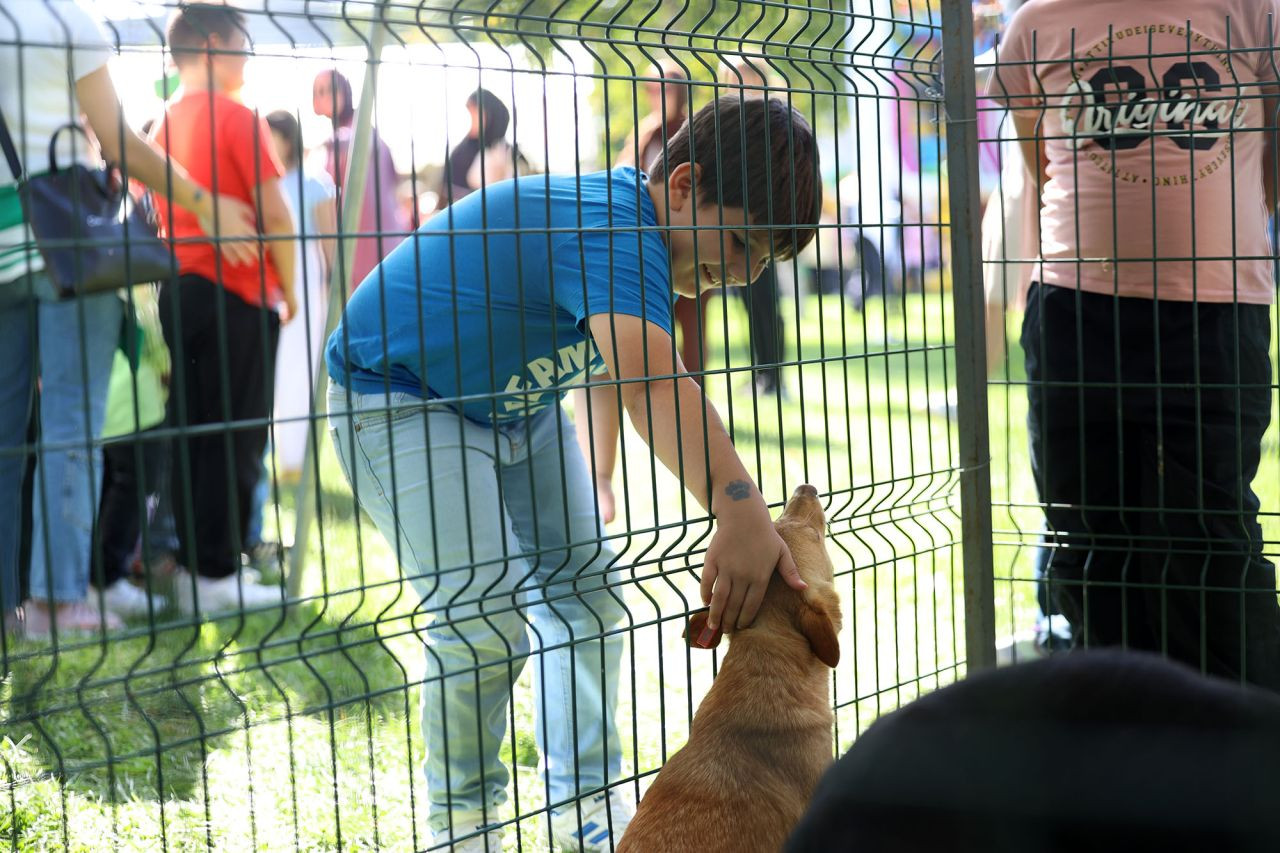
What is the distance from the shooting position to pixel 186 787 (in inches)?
134

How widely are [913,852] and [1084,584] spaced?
277 cm

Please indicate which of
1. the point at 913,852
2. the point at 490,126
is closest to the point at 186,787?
the point at 913,852

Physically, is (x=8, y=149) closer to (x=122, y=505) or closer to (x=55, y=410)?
(x=55, y=410)

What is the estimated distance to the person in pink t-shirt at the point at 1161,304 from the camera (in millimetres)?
3482

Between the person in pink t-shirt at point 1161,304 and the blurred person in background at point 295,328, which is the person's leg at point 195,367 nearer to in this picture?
the blurred person in background at point 295,328

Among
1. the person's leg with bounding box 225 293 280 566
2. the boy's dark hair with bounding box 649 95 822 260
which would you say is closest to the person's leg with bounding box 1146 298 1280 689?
the boy's dark hair with bounding box 649 95 822 260

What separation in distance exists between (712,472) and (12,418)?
1.93 m

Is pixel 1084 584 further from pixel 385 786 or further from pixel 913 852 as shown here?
pixel 913 852

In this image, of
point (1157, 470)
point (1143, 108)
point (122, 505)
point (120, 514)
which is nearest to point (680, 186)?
point (1143, 108)

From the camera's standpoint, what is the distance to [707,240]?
110 inches

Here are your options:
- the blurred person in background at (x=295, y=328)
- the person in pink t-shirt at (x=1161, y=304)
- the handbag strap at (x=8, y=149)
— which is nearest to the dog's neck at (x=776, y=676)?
the person in pink t-shirt at (x=1161, y=304)

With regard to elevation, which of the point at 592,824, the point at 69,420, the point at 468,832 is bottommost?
the point at 592,824

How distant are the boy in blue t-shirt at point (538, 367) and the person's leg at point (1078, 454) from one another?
1.15 meters

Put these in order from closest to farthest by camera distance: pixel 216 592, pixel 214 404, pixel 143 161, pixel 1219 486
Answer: pixel 143 161
pixel 1219 486
pixel 216 592
pixel 214 404
